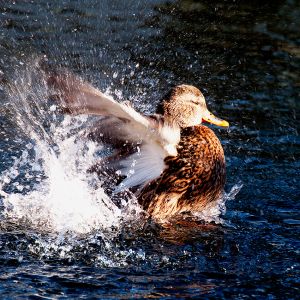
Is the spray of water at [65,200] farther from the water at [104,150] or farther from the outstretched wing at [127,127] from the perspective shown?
the outstretched wing at [127,127]

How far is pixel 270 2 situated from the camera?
11539 millimetres

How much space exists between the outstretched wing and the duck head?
37cm

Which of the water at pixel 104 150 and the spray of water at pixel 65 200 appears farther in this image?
the spray of water at pixel 65 200

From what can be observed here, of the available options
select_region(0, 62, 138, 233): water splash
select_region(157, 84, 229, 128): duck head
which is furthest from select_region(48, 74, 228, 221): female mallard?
select_region(0, 62, 138, 233): water splash

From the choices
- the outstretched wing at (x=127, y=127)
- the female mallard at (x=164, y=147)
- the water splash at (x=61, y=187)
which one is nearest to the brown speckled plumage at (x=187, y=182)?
the female mallard at (x=164, y=147)

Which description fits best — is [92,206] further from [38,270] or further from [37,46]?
[37,46]

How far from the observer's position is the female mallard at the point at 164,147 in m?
5.17

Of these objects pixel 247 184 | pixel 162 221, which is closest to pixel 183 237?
pixel 162 221

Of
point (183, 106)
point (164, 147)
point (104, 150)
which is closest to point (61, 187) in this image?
point (104, 150)

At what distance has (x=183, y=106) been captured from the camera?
635 centimetres

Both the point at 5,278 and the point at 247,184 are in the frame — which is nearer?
the point at 5,278

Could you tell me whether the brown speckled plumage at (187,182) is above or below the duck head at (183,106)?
below

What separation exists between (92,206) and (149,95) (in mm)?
2597

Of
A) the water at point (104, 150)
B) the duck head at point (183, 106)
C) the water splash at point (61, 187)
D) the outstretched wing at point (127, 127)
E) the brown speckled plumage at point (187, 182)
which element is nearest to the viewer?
the water at point (104, 150)
